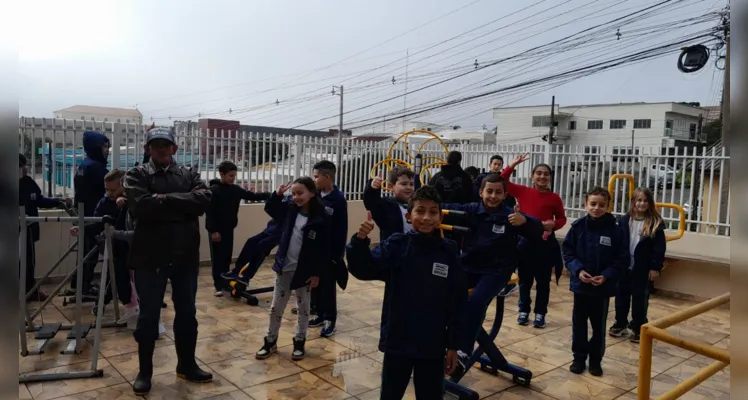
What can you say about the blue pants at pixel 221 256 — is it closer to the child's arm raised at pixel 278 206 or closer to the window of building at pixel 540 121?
the child's arm raised at pixel 278 206

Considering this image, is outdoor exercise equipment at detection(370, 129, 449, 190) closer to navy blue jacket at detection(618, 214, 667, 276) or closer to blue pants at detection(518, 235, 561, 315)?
blue pants at detection(518, 235, 561, 315)

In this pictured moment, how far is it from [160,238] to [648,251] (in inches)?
175

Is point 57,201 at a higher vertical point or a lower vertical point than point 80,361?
higher

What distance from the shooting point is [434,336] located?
9.26ft

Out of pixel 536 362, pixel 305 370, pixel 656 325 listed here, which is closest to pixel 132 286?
pixel 305 370

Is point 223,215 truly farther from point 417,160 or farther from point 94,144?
point 417,160

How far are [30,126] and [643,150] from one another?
25.9 ft

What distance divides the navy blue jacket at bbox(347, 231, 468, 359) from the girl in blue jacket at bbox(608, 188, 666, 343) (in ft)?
9.81

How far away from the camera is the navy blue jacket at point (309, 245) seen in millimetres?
4355

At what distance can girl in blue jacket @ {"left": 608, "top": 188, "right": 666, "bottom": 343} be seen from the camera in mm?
5230

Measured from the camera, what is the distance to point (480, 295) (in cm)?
363

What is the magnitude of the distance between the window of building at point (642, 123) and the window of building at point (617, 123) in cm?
93

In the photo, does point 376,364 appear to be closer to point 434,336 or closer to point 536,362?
point 536,362

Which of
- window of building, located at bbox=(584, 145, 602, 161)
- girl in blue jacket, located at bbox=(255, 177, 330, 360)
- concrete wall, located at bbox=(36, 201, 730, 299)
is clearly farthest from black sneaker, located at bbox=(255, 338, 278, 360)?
window of building, located at bbox=(584, 145, 602, 161)
